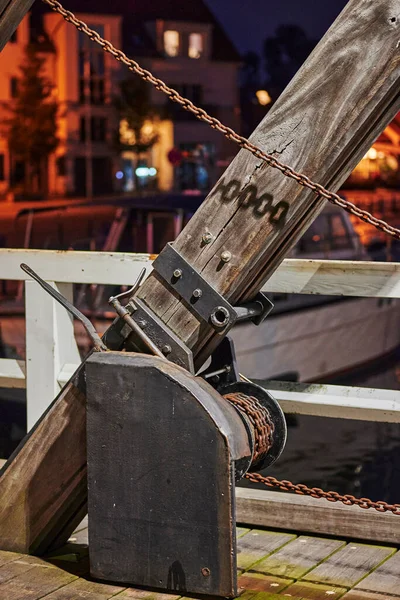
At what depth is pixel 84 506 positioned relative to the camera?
4.67 meters

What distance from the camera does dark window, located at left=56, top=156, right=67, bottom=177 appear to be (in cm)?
7956

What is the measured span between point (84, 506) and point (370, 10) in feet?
7.39

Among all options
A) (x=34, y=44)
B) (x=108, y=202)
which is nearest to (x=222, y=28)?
(x=34, y=44)

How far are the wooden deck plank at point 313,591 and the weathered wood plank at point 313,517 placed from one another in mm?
558

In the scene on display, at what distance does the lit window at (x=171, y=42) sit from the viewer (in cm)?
8838

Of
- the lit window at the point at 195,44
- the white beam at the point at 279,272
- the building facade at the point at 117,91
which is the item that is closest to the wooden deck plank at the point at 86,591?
the white beam at the point at 279,272

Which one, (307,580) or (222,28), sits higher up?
(222,28)

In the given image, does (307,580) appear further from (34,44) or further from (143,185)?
(143,185)

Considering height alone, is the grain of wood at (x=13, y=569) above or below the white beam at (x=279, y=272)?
below

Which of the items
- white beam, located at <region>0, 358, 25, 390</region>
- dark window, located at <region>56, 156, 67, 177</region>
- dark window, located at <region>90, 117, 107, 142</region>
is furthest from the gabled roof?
white beam, located at <region>0, 358, 25, 390</region>

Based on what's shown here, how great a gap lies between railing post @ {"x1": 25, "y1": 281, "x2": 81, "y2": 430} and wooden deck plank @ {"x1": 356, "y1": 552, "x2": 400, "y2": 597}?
1766 millimetres

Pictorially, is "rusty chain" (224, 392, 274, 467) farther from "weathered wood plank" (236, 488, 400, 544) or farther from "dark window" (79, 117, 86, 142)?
"dark window" (79, 117, 86, 142)

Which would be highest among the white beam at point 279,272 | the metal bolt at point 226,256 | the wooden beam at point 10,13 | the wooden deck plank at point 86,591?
the wooden beam at point 10,13

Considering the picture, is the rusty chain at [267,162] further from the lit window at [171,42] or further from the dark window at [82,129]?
the lit window at [171,42]
